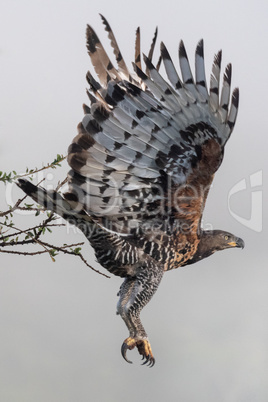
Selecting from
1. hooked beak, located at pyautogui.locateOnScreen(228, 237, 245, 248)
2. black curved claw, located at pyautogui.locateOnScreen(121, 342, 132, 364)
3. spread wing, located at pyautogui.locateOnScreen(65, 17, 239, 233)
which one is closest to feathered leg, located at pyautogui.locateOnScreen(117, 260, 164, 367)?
black curved claw, located at pyautogui.locateOnScreen(121, 342, 132, 364)

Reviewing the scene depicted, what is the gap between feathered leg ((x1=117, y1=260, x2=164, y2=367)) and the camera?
16.8ft

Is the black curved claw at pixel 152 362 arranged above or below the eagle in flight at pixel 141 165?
below

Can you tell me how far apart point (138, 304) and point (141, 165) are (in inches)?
44.0

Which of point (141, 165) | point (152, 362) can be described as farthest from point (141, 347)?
point (141, 165)

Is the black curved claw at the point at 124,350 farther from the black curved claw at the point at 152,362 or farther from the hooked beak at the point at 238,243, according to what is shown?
the hooked beak at the point at 238,243

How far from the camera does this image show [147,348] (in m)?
5.16

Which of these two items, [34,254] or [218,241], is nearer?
[34,254]

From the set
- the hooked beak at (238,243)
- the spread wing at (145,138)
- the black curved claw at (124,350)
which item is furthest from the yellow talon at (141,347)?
the hooked beak at (238,243)

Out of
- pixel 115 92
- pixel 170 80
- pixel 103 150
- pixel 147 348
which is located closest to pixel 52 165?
pixel 103 150

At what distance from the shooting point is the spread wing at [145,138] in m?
4.72

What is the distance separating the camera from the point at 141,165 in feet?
16.0

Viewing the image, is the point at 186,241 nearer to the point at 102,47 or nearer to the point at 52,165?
the point at 52,165

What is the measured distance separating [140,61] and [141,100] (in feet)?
4.47

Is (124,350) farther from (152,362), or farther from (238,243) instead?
(238,243)
